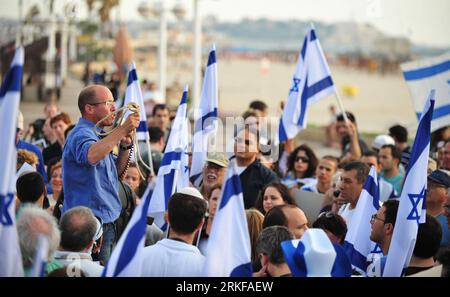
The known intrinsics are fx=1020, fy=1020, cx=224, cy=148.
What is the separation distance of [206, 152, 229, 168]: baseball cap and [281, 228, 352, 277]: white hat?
10.6 ft

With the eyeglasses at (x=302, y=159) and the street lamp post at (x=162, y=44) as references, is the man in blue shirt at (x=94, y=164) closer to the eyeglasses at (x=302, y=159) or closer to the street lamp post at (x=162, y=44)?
the eyeglasses at (x=302, y=159)

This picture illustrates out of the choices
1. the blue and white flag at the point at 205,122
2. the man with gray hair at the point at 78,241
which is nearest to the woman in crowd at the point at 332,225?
the man with gray hair at the point at 78,241

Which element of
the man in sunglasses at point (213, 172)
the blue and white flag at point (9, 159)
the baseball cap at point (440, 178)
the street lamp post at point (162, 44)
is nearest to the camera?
the blue and white flag at point (9, 159)

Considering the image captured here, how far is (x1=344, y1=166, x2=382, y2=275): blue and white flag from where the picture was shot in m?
6.82

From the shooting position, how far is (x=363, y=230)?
22.9 ft

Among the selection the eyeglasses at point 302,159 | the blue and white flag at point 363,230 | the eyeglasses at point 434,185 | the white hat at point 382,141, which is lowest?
the blue and white flag at point 363,230

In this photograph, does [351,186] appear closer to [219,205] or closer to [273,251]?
[273,251]

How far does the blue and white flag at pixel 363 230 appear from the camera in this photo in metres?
6.82

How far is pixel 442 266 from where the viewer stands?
5.54m

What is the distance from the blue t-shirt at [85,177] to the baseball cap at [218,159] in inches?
81.0

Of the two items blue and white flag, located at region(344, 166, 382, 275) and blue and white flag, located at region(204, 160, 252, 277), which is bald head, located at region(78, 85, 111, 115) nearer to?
blue and white flag, located at region(204, 160, 252, 277)

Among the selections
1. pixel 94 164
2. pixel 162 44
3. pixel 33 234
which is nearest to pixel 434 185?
pixel 94 164

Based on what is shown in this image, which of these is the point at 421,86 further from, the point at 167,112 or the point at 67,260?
the point at 67,260

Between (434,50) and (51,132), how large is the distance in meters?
157
